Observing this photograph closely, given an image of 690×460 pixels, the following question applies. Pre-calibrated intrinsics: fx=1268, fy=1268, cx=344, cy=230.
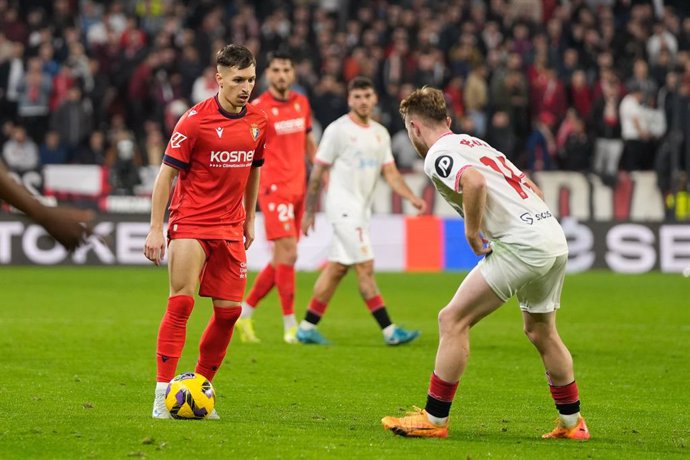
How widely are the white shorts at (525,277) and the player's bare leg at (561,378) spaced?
4.7 inches

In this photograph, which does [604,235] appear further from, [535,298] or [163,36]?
[535,298]

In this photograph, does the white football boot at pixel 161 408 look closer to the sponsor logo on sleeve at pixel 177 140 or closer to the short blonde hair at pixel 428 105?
the sponsor logo on sleeve at pixel 177 140

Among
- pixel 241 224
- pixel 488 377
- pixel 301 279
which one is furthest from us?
pixel 301 279

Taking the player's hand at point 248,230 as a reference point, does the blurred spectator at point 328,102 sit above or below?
above

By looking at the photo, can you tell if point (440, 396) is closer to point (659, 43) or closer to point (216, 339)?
point (216, 339)

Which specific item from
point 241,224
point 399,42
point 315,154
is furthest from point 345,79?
point 241,224

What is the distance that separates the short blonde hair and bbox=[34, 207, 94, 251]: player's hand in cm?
242

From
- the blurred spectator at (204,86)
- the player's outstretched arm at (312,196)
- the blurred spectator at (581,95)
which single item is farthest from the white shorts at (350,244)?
the blurred spectator at (581,95)

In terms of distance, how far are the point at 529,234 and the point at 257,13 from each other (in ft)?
72.3

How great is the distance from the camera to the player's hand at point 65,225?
5891mm

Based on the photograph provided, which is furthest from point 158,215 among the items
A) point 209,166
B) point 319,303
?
point 319,303

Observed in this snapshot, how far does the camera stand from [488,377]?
10.5 m

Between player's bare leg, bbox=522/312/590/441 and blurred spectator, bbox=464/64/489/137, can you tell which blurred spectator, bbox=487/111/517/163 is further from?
player's bare leg, bbox=522/312/590/441

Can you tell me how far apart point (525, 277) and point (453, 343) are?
1.86 ft
